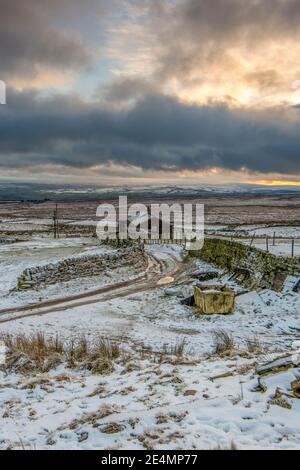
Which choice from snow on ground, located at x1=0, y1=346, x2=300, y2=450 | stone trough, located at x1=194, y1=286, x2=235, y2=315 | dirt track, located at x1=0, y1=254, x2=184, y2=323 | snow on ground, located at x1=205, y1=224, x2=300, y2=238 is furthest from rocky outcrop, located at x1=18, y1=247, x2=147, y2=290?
snow on ground, located at x1=205, y1=224, x2=300, y2=238

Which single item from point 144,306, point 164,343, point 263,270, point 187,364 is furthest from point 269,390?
point 263,270

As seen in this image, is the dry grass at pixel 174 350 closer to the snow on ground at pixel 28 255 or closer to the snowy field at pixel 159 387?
the snowy field at pixel 159 387

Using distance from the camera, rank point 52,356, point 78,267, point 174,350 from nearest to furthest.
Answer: point 52,356 → point 174,350 → point 78,267

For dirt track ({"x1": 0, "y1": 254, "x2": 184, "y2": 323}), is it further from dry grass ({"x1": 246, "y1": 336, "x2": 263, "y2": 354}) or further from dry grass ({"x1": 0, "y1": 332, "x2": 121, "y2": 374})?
dry grass ({"x1": 246, "y1": 336, "x2": 263, "y2": 354})

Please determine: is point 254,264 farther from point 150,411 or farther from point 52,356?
point 150,411

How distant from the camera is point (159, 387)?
7.42 metres

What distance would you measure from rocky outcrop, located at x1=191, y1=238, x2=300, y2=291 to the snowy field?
7.88ft

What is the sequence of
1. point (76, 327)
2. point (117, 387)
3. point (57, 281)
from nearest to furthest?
point (117, 387) → point (76, 327) → point (57, 281)

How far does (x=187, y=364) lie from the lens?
8.95 metres

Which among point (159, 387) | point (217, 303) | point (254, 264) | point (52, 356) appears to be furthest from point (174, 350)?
point (254, 264)

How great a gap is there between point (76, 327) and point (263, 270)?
11397mm

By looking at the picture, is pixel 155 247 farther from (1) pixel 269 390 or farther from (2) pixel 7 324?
(1) pixel 269 390

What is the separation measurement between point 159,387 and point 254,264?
51.3ft

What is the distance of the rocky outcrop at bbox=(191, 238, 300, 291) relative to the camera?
63.1 ft
